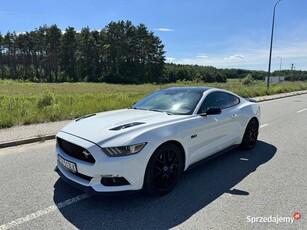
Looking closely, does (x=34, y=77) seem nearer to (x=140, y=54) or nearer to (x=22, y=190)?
(x=140, y=54)

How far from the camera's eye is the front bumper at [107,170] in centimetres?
303

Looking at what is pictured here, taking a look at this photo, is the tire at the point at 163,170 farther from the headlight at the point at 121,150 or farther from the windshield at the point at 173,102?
the windshield at the point at 173,102

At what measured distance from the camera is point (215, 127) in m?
4.40

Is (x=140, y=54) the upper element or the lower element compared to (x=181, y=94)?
upper

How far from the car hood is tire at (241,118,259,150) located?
2225mm

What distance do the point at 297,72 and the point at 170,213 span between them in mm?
127470

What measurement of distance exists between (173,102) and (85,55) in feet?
272

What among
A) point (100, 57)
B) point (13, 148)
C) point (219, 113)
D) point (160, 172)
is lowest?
point (13, 148)

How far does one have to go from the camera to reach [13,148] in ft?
19.6

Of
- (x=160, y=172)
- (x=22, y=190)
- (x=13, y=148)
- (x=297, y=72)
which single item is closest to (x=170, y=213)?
(x=160, y=172)

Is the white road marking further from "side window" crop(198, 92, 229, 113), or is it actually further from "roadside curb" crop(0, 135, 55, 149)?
"roadside curb" crop(0, 135, 55, 149)

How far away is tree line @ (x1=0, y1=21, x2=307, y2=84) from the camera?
7956 cm

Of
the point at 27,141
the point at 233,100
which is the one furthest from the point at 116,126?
the point at 27,141

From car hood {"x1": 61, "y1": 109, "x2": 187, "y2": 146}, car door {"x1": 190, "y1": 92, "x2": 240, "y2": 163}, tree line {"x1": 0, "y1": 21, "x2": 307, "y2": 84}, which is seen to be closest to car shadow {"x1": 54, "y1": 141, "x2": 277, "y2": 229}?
car door {"x1": 190, "y1": 92, "x2": 240, "y2": 163}
